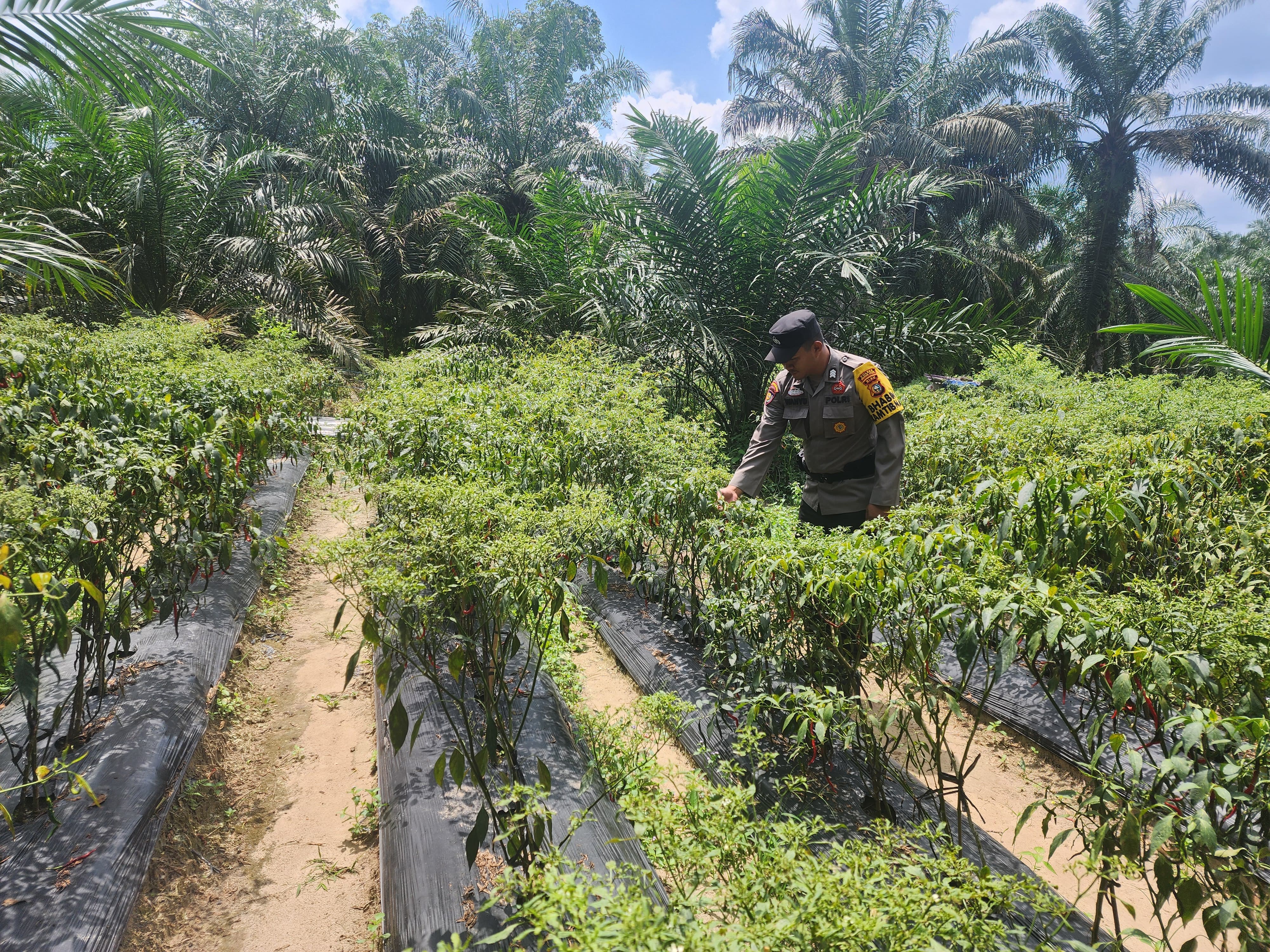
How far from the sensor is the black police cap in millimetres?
2762

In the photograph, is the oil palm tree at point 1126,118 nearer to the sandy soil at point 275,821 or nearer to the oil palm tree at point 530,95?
the oil palm tree at point 530,95

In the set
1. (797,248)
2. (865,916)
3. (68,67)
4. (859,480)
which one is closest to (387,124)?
(797,248)

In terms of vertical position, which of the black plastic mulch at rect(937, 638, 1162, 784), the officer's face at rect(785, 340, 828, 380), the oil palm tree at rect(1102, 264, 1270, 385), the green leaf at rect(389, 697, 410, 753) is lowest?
the black plastic mulch at rect(937, 638, 1162, 784)

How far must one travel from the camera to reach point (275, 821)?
2.20 metres

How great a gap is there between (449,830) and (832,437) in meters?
2.03

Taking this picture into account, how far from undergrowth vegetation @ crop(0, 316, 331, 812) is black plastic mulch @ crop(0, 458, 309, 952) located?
95 mm

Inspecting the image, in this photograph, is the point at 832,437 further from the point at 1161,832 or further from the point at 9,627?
the point at 9,627

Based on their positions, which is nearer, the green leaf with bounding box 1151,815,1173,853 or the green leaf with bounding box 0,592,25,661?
the green leaf with bounding box 1151,815,1173,853

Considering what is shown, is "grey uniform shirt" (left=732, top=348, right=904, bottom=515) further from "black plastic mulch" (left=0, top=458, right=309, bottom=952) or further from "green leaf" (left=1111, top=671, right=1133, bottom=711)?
"black plastic mulch" (left=0, top=458, right=309, bottom=952)

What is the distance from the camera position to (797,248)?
5.71 meters

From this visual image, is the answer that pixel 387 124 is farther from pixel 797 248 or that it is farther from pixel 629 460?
pixel 629 460

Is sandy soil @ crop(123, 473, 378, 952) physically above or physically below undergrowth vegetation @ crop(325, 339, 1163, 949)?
below

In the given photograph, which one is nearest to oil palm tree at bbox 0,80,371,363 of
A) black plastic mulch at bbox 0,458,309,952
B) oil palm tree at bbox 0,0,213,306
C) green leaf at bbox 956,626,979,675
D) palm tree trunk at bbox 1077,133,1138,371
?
oil palm tree at bbox 0,0,213,306

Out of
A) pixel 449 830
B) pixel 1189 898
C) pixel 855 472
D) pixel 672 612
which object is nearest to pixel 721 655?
pixel 672 612
